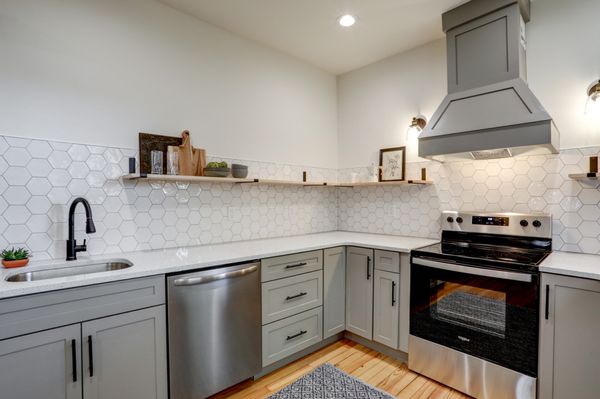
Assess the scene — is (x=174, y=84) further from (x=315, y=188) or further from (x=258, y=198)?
(x=315, y=188)

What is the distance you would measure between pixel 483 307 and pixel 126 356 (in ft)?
6.83

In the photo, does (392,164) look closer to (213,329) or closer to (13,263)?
Result: (213,329)

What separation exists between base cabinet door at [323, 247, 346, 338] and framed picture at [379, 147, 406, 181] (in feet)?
3.07

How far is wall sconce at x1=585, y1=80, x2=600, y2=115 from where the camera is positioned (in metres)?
1.97

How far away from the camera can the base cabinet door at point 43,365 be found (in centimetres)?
125

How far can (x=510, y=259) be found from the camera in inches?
73.8

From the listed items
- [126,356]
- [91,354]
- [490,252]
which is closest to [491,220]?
[490,252]

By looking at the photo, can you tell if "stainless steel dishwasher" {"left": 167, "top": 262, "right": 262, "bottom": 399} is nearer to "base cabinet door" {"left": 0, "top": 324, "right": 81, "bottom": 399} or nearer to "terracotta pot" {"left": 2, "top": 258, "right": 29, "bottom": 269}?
"base cabinet door" {"left": 0, "top": 324, "right": 81, "bottom": 399}

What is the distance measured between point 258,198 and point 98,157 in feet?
4.24

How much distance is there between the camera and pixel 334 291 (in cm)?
260

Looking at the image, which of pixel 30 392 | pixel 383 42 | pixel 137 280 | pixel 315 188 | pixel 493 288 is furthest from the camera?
pixel 315 188

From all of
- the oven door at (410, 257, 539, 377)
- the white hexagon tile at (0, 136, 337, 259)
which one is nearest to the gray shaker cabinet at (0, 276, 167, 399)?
the white hexagon tile at (0, 136, 337, 259)

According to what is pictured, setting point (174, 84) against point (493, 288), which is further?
point (174, 84)

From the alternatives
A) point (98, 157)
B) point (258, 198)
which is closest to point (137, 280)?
point (98, 157)
